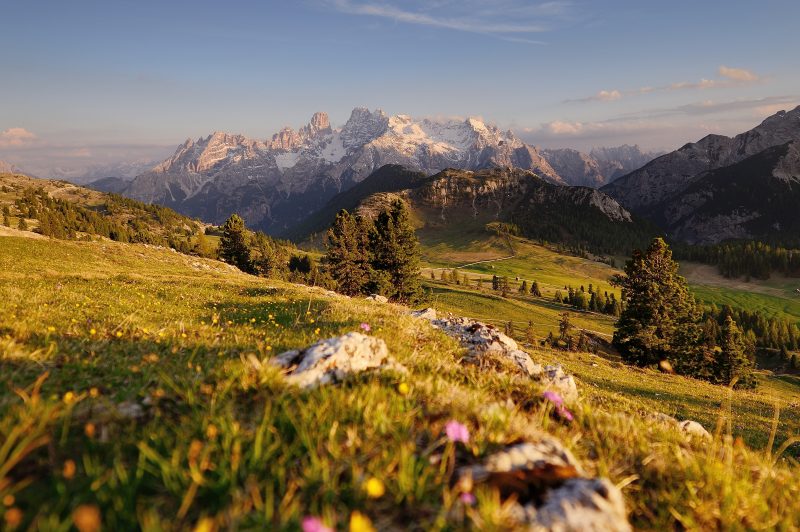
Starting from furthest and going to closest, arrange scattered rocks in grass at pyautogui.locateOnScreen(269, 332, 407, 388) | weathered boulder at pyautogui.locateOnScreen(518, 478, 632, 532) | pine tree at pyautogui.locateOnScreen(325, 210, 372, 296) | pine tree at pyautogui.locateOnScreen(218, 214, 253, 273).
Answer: pine tree at pyautogui.locateOnScreen(218, 214, 253, 273) < pine tree at pyautogui.locateOnScreen(325, 210, 372, 296) < scattered rocks in grass at pyautogui.locateOnScreen(269, 332, 407, 388) < weathered boulder at pyautogui.locateOnScreen(518, 478, 632, 532)

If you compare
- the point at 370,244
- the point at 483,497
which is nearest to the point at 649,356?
the point at 370,244

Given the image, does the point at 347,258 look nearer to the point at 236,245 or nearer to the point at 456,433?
the point at 236,245

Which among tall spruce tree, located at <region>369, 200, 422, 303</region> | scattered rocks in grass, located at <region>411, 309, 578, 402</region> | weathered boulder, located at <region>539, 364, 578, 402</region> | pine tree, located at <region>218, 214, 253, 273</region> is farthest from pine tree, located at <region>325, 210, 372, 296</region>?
weathered boulder, located at <region>539, 364, 578, 402</region>

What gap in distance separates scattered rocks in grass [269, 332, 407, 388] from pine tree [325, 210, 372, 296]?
57.8 m

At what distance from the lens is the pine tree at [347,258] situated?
65125mm

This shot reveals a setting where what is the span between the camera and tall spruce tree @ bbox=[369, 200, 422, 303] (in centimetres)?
6538

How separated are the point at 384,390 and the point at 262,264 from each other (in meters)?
117

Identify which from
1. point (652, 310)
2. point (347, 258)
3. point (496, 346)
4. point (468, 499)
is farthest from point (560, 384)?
point (347, 258)

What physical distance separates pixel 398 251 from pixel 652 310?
1411 inches

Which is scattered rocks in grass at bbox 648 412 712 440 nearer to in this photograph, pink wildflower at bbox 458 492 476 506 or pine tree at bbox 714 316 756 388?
pink wildflower at bbox 458 492 476 506

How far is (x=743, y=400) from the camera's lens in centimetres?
2950

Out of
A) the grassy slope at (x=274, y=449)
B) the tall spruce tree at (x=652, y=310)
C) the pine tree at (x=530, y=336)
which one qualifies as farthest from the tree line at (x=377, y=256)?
the grassy slope at (x=274, y=449)

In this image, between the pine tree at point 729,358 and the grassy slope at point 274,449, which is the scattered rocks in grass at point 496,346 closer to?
the grassy slope at point 274,449

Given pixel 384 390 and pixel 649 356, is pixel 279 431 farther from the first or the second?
pixel 649 356
